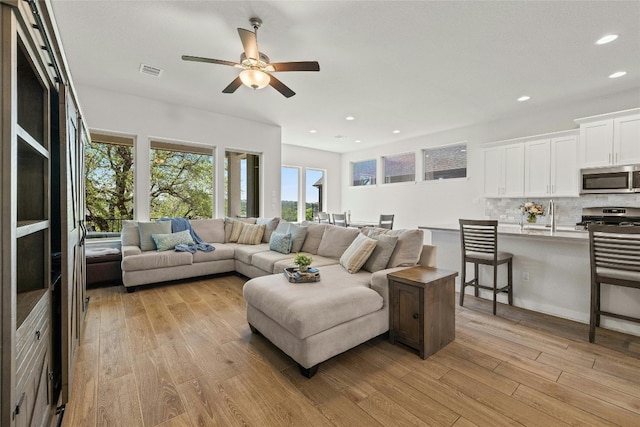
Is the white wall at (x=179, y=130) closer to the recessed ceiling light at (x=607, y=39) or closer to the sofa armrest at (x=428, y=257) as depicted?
the sofa armrest at (x=428, y=257)

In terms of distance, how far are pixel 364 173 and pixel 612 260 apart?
257 inches

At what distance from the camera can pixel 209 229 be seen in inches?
205

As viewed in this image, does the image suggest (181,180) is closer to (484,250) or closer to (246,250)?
(246,250)

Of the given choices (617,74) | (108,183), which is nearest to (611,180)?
(617,74)

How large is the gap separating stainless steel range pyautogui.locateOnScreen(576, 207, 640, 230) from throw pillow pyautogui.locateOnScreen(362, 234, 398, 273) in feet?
10.6

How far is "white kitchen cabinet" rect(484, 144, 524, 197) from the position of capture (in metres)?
5.18

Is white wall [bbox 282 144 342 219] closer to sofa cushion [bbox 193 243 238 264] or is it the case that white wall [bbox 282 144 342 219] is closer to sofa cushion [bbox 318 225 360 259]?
sofa cushion [bbox 193 243 238 264]

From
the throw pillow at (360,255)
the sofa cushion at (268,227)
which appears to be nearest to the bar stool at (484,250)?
the throw pillow at (360,255)

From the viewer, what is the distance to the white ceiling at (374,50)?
2533mm

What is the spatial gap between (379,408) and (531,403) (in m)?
0.93

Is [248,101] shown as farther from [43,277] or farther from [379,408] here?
[379,408]

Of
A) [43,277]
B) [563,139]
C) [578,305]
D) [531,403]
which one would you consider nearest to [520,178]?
[563,139]

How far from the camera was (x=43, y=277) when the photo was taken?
1.53m

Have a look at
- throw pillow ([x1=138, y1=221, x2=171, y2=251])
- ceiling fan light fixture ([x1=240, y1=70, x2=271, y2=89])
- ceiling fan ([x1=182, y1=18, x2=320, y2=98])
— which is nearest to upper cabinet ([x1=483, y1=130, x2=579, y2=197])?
ceiling fan ([x1=182, y1=18, x2=320, y2=98])
